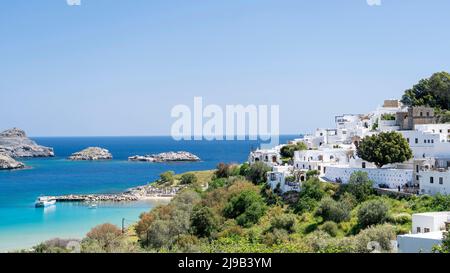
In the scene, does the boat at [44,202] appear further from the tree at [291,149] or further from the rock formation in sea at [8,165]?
the rock formation in sea at [8,165]

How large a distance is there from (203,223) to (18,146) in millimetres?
79221

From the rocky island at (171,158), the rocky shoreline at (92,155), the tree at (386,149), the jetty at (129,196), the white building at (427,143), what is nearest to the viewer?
the tree at (386,149)

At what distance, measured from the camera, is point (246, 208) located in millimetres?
20797

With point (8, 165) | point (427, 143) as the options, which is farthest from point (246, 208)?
point (8, 165)

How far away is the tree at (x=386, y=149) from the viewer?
20000 millimetres

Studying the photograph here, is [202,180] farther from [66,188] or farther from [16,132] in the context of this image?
[16,132]

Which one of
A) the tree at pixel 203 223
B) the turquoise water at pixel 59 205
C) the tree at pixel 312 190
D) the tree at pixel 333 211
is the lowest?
the turquoise water at pixel 59 205

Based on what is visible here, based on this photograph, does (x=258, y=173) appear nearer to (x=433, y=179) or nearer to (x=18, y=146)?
(x=433, y=179)

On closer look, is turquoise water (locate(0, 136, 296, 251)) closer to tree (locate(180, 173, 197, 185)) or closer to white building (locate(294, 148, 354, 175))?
tree (locate(180, 173, 197, 185))

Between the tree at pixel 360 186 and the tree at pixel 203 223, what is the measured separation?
5.17 meters

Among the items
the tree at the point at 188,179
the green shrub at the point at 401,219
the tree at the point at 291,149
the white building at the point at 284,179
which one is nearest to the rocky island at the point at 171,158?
the tree at the point at 188,179

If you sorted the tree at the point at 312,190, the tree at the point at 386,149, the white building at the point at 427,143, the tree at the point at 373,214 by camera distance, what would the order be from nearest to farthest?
the tree at the point at 373,214
the tree at the point at 386,149
the tree at the point at 312,190
the white building at the point at 427,143
